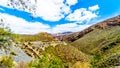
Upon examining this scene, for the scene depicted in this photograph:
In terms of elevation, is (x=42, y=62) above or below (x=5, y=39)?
below

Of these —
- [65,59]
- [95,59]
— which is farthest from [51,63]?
[65,59]

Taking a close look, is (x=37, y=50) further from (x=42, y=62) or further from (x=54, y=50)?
(x=42, y=62)

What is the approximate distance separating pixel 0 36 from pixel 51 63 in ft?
293

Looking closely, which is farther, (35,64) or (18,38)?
(35,64)

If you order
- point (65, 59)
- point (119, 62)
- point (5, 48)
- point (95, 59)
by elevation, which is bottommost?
point (65, 59)

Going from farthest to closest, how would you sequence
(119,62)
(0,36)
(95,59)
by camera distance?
(95,59), (119,62), (0,36)

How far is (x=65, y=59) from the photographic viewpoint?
169500 mm

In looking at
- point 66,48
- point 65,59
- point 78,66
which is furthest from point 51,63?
point 66,48

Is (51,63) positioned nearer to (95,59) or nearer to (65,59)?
(95,59)

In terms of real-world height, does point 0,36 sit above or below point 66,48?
above

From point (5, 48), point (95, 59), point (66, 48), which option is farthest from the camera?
point (66, 48)

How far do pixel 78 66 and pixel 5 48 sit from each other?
115 metres

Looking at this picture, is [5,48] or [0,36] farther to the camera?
[5,48]

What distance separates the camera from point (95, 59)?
106 metres
